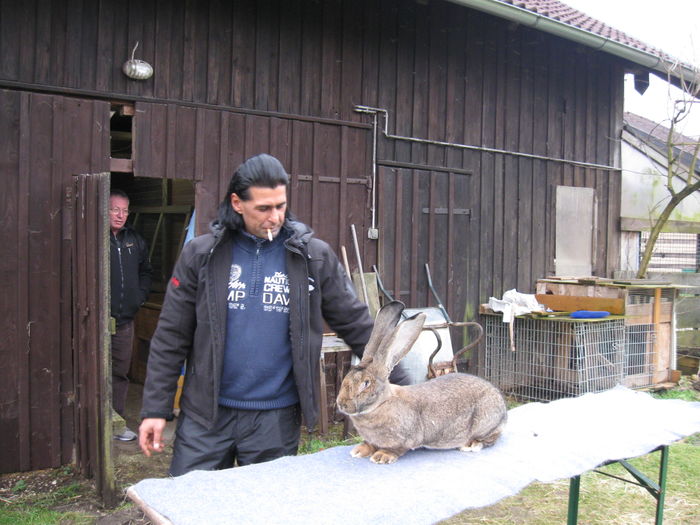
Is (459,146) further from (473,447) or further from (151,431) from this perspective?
(151,431)

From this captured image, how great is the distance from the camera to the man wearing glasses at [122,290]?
5.75 metres

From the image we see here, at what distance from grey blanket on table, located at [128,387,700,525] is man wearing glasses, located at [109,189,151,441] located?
142 inches

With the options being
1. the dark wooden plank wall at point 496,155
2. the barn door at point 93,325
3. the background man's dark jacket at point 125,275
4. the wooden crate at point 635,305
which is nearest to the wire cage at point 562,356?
Result: the wooden crate at point 635,305

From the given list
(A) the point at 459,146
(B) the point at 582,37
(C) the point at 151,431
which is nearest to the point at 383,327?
(C) the point at 151,431

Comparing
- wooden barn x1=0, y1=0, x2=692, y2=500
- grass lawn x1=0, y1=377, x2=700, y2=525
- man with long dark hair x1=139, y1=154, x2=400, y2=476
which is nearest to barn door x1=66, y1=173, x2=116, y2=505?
wooden barn x1=0, y1=0, x2=692, y2=500

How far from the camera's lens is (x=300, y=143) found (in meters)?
6.38

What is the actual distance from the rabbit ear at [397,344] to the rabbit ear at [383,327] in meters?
0.01

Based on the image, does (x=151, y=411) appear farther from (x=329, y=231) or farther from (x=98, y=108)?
(x=329, y=231)

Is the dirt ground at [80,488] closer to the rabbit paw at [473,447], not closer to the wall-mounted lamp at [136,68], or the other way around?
the rabbit paw at [473,447]

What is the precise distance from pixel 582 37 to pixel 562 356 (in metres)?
3.64

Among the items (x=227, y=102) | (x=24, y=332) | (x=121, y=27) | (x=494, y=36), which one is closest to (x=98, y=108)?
(x=121, y=27)

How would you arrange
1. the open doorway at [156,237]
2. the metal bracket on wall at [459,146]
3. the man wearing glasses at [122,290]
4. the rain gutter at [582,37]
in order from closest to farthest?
the man wearing glasses at [122,290] < the rain gutter at [582,37] < the metal bracket on wall at [459,146] < the open doorway at [156,237]

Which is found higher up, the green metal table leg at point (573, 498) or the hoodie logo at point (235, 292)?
the hoodie logo at point (235, 292)

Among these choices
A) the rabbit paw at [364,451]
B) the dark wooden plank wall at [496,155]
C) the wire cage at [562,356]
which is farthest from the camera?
the wire cage at [562,356]
